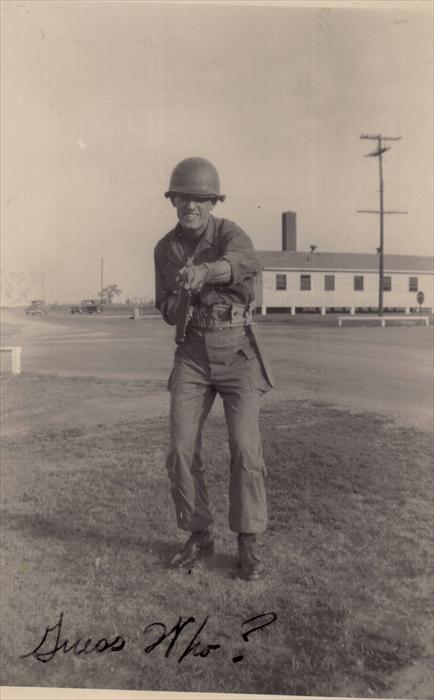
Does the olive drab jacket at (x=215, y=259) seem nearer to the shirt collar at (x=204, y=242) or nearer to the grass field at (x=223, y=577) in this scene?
the shirt collar at (x=204, y=242)

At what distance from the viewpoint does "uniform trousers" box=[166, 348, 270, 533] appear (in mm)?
2477

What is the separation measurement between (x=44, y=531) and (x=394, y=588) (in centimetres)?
193

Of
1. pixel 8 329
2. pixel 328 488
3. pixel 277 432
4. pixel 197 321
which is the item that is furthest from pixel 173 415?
pixel 8 329

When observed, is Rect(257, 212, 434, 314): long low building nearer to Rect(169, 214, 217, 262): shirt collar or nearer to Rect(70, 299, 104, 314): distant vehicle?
Rect(70, 299, 104, 314): distant vehicle

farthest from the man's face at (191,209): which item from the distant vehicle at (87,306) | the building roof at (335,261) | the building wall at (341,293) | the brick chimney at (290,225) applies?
the building wall at (341,293)

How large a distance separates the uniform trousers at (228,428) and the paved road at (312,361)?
A: 226 cm

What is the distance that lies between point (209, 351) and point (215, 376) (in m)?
0.11

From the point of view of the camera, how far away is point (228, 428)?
8.38 feet

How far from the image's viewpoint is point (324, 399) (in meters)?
6.36

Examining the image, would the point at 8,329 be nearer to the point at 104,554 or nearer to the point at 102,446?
the point at 102,446

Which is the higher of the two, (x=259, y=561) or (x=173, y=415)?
(x=173, y=415)

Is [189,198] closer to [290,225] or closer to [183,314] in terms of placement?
[183,314]

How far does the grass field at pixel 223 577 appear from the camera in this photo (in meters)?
2.37

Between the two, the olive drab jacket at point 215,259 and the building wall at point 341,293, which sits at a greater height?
the building wall at point 341,293
